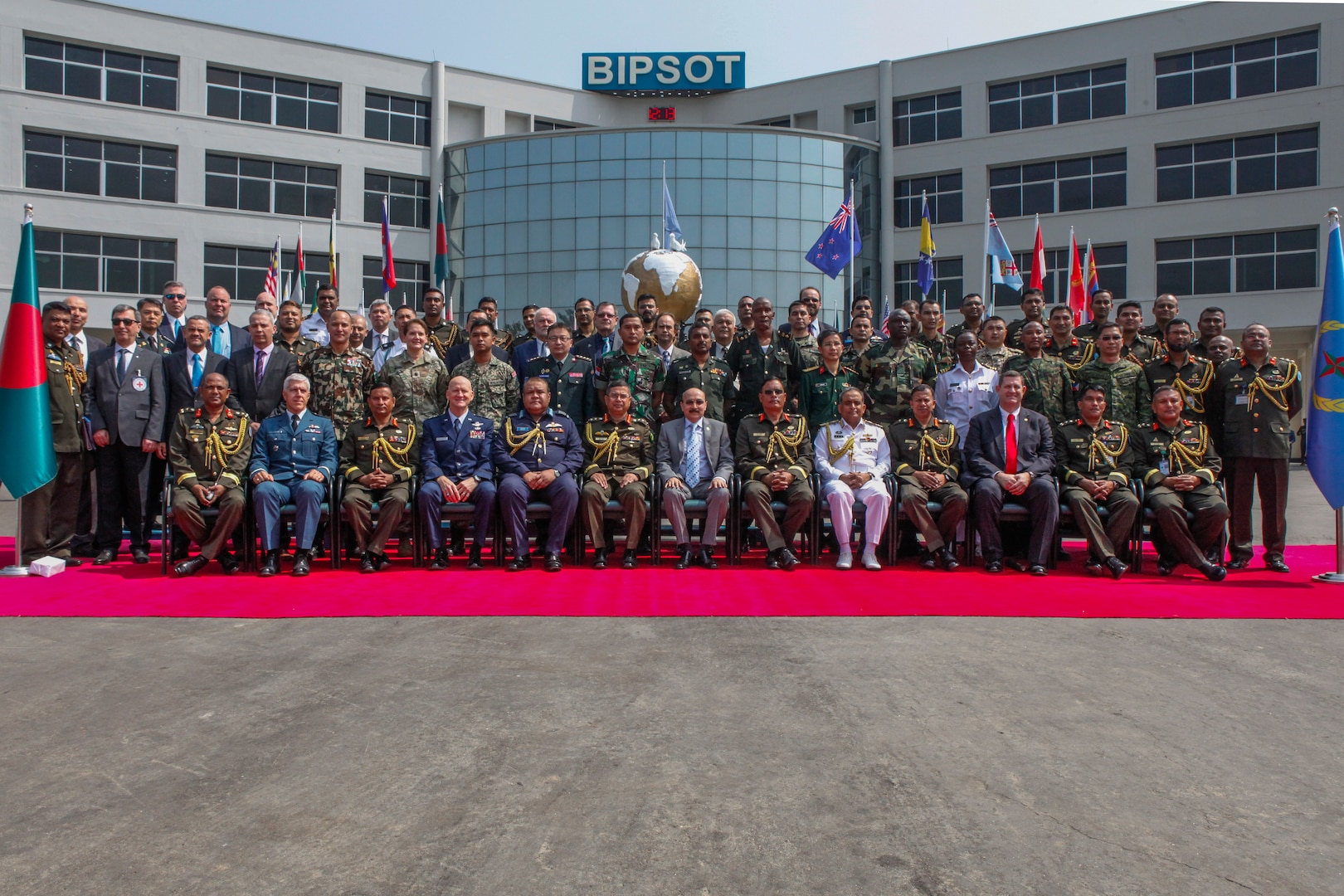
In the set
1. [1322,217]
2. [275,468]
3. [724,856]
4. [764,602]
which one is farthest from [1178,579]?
[1322,217]

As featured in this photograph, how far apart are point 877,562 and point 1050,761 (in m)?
4.36

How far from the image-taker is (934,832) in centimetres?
262

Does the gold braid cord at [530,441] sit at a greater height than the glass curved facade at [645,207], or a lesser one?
lesser

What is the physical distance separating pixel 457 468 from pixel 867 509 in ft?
10.1

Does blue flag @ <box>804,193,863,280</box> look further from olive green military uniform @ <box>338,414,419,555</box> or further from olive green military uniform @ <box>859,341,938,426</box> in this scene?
olive green military uniform @ <box>338,414,419,555</box>

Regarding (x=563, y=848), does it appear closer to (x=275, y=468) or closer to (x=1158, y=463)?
(x=275, y=468)

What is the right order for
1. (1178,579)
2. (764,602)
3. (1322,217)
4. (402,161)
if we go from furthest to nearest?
(402,161) → (1322,217) → (1178,579) → (764,602)

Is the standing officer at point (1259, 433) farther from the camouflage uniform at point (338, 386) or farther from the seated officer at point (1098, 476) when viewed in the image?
the camouflage uniform at point (338, 386)

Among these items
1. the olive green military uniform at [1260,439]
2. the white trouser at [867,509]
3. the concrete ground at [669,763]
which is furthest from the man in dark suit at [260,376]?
the olive green military uniform at [1260,439]

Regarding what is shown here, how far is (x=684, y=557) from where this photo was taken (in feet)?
24.1

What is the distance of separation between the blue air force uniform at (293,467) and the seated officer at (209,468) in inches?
5.3

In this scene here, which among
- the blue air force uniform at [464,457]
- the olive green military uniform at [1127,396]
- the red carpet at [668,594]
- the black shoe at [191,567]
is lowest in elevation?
the red carpet at [668,594]

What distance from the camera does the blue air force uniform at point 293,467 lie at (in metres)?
6.95

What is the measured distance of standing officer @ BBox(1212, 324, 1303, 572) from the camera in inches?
293
